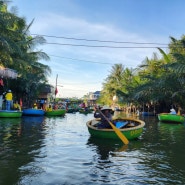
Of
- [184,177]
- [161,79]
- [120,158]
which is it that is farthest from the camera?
[161,79]

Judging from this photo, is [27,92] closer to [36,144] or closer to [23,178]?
[36,144]

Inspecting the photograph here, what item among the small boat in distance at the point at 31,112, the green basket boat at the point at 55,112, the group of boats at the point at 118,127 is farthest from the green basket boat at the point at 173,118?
the small boat in distance at the point at 31,112

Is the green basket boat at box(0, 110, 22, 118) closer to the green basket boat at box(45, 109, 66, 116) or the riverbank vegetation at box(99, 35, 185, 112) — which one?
the green basket boat at box(45, 109, 66, 116)

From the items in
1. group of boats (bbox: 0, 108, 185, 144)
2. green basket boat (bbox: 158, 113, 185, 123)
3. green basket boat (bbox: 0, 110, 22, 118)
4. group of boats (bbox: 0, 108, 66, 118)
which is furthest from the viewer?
green basket boat (bbox: 158, 113, 185, 123)

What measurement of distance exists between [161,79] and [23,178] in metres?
28.3

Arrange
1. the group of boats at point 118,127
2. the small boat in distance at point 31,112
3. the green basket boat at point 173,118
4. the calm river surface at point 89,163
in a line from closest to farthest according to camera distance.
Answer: the calm river surface at point 89,163 → the group of boats at point 118,127 → the green basket boat at point 173,118 → the small boat in distance at point 31,112

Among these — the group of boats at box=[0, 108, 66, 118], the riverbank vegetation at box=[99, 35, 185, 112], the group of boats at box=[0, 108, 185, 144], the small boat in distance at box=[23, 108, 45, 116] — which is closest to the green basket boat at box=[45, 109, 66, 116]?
the group of boats at box=[0, 108, 66, 118]

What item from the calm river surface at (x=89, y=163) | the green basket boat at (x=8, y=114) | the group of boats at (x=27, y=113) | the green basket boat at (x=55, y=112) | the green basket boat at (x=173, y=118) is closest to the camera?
the calm river surface at (x=89, y=163)

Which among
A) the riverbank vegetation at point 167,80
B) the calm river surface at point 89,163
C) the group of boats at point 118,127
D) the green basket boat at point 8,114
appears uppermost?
the riverbank vegetation at point 167,80

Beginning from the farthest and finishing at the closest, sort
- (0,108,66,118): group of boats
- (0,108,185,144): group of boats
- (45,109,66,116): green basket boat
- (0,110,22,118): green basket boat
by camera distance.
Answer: (45,109,66,116): green basket boat
(0,108,66,118): group of boats
(0,110,22,118): green basket boat
(0,108,185,144): group of boats

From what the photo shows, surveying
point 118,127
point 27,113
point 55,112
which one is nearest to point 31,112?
point 27,113

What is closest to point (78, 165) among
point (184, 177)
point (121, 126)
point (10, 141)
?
point (184, 177)

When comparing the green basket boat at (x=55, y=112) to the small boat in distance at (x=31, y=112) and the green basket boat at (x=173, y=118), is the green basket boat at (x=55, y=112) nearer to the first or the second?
the small boat in distance at (x=31, y=112)

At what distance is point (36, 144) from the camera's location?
13008 millimetres
